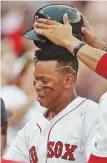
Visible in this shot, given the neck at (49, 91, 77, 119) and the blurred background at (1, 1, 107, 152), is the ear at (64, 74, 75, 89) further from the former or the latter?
the blurred background at (1, 1, 107, 152)

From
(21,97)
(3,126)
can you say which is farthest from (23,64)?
(3,126)

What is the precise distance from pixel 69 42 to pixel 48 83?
1.06ft

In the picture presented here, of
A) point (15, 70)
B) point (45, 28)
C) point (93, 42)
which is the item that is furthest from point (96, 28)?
point (45, 28)

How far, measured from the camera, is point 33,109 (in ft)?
12.6

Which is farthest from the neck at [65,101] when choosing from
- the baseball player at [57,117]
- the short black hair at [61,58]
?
the short black hair at [61,58]

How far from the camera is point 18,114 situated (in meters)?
3.88

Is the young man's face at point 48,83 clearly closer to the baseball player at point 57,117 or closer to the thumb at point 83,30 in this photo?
the baseball player at point 57,117

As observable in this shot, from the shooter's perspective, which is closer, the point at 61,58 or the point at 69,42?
the point at 69,42

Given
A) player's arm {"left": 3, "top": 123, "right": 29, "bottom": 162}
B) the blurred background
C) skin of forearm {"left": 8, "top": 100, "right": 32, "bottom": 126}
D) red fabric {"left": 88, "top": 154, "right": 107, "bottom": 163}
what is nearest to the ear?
player's arm {"left": 3, "top": 123, "right": 29, "bottom": 162}

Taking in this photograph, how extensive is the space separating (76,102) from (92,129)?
0.77 feet

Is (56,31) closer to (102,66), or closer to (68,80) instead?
(102,66)

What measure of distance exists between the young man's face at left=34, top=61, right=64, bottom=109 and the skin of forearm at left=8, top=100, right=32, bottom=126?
152cm

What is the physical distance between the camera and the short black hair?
7.39 feet

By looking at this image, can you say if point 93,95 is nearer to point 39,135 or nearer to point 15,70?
point 15,70
